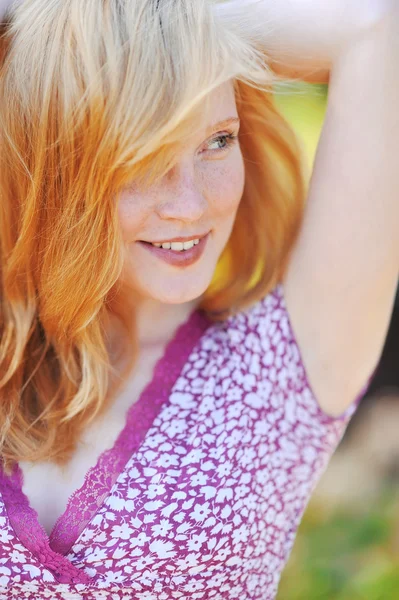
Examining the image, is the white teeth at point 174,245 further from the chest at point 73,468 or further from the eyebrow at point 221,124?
the chest at point 73,468

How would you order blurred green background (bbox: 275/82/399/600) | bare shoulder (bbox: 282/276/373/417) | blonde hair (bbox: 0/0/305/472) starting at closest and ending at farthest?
blonde hair (bbox: 0/0/305/472), bare shoulder (bbox: 282/276/373/417), blurred green background (bbox: 275/82/399/600)

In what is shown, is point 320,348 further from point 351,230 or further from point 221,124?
point 221,124

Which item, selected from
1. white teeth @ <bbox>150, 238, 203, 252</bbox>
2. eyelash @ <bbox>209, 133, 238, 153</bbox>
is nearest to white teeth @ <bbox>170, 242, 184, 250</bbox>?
white teeth @ <bbox>150, 238, 203, 252</bbox>

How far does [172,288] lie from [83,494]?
0.37m

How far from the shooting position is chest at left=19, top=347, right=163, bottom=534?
1.33 meters

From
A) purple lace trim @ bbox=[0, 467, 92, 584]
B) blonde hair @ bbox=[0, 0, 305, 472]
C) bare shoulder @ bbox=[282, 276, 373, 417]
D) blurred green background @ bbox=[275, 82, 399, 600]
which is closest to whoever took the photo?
blonde hair @ bbox=[0, 0, 305, 472]

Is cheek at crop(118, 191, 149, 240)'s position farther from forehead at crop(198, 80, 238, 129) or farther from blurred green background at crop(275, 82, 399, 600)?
blurred green background at crop(275, 82, 399, 600)

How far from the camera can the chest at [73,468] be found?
1326 mm

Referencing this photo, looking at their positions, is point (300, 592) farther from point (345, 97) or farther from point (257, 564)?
point (345, 97)

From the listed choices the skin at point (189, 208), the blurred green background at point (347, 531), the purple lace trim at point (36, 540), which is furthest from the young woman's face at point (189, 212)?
the blurred green background at point (347, 531)

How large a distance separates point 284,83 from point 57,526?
0.85 m

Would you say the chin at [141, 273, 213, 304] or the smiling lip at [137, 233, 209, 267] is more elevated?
the smiling lip at [137, 233, 209, 267]

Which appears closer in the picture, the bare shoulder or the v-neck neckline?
the v-neck neckline

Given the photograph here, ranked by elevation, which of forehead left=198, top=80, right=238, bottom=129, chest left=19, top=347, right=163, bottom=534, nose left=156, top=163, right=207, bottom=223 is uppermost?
forehead left=198, top=80, right=238, bottom=129
